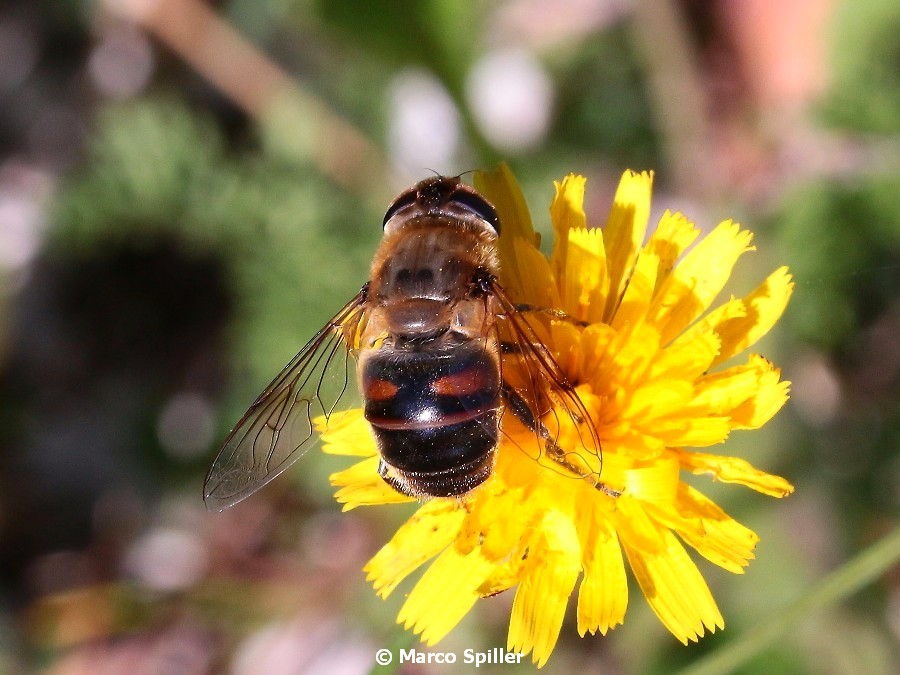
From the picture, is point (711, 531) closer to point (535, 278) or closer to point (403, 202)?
point (535, 278)

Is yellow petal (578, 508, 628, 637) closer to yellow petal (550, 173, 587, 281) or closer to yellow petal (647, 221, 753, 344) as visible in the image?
yellow petal (647, 221, 753, 344)

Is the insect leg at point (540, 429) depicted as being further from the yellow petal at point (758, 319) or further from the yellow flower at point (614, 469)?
the yellow petal at point (758, 319)

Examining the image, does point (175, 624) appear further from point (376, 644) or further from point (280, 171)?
point (280, 171)

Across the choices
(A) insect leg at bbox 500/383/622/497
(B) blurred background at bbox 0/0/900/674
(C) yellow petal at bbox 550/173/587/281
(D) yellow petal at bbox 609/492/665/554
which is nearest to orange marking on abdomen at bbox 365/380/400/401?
(A) insect leg at bbox 500/383/622/497

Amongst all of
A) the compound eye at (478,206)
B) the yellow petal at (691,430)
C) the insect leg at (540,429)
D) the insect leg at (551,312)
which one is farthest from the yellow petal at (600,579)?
the compound eye at (478,206)

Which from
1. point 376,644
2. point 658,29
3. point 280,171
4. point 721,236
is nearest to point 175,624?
point 376,644

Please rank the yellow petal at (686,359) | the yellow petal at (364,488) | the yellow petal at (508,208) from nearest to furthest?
the yellow petal at (686,359) < the yellow petal at (364,488) < the yellow petal at (508,208)
